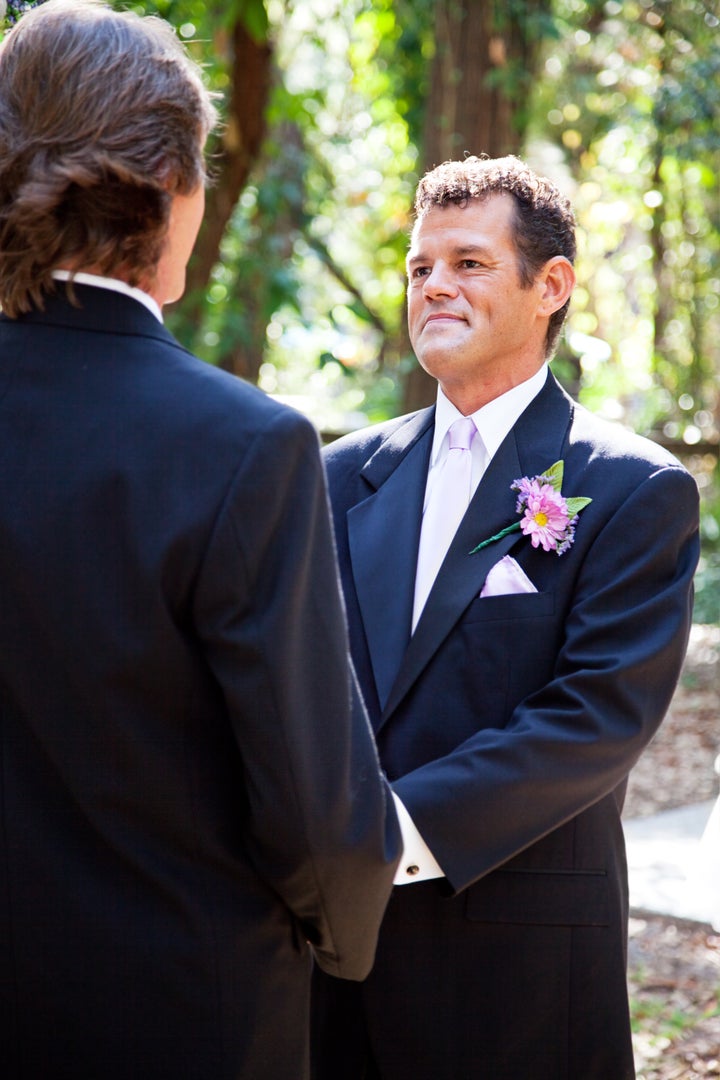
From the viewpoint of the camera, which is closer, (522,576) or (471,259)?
(522,576)

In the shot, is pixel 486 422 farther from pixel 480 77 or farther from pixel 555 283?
pixel 480 77

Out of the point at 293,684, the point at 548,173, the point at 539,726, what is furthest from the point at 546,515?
the point at 548,173

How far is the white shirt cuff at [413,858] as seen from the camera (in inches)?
73.4

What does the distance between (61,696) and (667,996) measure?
10.8 feet

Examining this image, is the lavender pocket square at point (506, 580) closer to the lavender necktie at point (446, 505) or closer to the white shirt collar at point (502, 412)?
the lavender necktie at point (446, 505)

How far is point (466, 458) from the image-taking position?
2.32m

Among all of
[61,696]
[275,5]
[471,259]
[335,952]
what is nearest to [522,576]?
[471,259]

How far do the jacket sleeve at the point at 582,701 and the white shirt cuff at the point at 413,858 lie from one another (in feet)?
0.04

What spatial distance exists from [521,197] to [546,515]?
2.15 ft

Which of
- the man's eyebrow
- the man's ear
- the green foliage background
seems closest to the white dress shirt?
the man's ear

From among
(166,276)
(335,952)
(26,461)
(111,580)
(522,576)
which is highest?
(166,276)

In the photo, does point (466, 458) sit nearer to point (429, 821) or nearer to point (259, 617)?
point (429, 821)

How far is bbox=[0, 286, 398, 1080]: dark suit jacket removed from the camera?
1.40 m

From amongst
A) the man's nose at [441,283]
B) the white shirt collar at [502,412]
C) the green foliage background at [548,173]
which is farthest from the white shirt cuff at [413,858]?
the green foliage background at [548,173]
